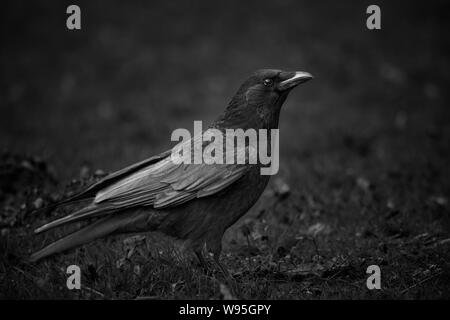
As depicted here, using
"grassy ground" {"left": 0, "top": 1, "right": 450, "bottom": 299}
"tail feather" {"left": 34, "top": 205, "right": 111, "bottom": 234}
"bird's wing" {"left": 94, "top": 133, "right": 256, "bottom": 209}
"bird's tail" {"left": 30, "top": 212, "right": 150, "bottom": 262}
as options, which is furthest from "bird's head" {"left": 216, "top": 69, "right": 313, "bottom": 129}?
"tail feather" {"left": 34, "top": 205, "right": 111, "bottom": 234}

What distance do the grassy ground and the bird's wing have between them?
507mm

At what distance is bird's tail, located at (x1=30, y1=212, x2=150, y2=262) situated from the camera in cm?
448

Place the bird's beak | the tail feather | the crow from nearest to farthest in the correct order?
the tail feather
the crow
the bird's beak

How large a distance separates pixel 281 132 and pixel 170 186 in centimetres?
512

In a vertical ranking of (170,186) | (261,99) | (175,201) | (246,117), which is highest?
(261,99)

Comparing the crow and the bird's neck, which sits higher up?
the bird's neck

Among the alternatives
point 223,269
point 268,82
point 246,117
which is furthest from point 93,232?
point 268,82

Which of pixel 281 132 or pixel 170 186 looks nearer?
pixel 170 186

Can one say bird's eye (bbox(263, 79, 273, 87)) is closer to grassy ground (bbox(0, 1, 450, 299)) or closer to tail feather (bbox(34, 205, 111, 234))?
grassy ground (bbox(0, 1, 450, 299))

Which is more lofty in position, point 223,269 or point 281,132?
point 281,132

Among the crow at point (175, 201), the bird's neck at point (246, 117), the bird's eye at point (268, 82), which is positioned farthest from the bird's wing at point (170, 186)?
the bird's eye at point (268, 82)

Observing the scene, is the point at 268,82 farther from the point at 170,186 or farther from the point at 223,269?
the point at 223,269

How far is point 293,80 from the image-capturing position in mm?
4980

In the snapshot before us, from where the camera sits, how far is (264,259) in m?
4.96
